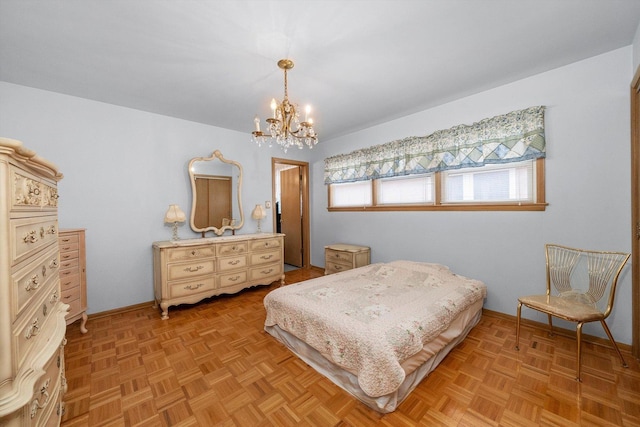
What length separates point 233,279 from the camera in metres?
3.49

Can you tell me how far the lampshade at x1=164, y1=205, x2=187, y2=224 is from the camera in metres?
3.30

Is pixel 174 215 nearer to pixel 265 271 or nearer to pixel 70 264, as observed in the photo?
pixel 70 264

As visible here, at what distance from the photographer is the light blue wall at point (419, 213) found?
7.22 ft

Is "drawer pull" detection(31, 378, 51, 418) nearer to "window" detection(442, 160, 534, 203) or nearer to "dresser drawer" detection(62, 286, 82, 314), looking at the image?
"dresser drawer" detection(62, 286, 82, 314)

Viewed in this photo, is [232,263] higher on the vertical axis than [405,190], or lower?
lower

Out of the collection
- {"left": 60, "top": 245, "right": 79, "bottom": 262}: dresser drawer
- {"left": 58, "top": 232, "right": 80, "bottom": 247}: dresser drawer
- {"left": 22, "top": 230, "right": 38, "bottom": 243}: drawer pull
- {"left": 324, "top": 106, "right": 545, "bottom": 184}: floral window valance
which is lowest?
{"left": 60, "top": 245, "right": 79, "bottom": 262}: dresser drawer

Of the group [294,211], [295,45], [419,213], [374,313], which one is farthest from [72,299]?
[419,213]

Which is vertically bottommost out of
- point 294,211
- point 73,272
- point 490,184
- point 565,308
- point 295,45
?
point 565,308

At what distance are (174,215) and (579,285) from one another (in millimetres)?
4428

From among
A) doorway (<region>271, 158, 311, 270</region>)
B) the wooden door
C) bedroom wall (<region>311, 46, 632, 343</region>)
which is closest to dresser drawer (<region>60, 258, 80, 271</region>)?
doorway (<region>271, 158, 311, 270</region>)

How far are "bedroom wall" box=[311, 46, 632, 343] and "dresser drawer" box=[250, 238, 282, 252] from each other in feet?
6.65

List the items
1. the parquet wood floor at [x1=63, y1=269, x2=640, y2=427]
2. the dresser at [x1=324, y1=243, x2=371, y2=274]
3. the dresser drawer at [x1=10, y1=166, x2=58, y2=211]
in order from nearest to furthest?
the dresser drawer at [x1=10, y1=166, x2=58, y2=211] → the parquet wood floor at [x1=63, y1=269, x2=640, y2=427] → the dresser at [x1=324, y1=243, x2=371, y2=274]

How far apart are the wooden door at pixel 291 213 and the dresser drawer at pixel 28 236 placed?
13.1 feet

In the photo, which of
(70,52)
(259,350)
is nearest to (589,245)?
(259,350)
